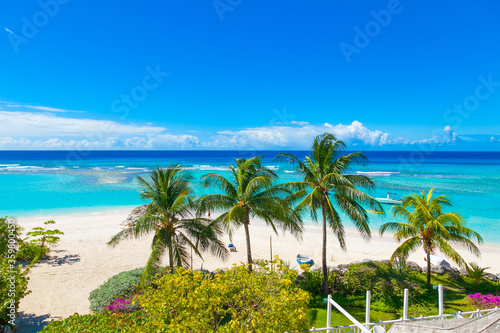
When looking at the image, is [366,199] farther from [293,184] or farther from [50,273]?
[50,273]

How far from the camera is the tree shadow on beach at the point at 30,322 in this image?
9545mm

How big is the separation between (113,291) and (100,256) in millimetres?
7679

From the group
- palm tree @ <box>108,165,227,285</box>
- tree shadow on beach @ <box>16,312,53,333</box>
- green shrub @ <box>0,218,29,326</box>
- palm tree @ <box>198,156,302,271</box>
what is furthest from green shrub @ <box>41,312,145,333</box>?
palm tree @ <box>198,156,302,271</box>

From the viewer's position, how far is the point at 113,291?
10.8m

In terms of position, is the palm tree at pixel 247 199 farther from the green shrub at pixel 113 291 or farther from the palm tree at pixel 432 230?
the palm tree at pixel 432 230

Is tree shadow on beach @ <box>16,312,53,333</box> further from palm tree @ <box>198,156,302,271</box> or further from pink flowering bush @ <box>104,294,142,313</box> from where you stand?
palm tree @ <box>198,156,302,271</box>

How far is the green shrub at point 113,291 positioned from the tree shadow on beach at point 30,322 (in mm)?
1578

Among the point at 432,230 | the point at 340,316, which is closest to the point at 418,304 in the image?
the point at 432,230

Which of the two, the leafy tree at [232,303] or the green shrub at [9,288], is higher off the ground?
the leafy tree at [232,303]

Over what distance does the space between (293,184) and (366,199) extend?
3018 mm

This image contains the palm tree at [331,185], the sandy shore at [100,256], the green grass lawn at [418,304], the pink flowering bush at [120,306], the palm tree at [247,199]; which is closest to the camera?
the pink flowering bush at [120,306]

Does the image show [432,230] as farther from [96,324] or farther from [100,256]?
[100,256]

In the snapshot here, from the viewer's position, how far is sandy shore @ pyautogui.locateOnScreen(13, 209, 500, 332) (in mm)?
11773

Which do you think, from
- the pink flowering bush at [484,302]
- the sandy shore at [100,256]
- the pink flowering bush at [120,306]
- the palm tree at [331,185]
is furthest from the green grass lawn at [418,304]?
the pink flowering bush at [120,306]
